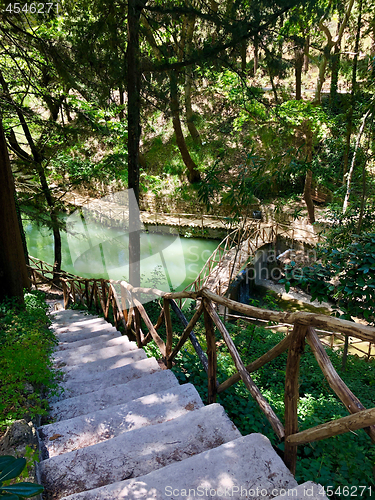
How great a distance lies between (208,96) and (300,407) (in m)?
18.5

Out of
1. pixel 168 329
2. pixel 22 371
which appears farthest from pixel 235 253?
pixel 22 371

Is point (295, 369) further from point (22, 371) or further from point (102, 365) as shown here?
point (102, 365)

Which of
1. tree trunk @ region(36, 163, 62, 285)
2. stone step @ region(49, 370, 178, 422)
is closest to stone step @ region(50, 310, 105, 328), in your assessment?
tree trunk @ region(36, 163, 62, 285)

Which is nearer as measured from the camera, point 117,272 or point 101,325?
point 101,325

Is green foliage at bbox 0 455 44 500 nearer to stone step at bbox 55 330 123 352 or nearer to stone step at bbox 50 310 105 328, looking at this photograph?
stone step at bbox 55 330 123 352

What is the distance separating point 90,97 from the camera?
7078mm

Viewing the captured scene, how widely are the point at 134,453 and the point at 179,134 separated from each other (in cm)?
1172

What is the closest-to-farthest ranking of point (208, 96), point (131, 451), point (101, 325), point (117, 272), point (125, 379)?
point (131, 451)
point (125, 379)
point (101, 325)
point (117, 272)
point (208, 96)

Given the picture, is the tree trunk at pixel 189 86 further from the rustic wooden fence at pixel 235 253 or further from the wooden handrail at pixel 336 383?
the wooden handrail at pixel 336 383

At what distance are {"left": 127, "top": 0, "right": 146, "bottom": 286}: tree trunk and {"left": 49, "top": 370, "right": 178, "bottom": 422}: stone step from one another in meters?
3.19

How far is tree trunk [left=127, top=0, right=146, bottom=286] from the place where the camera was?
4.68 m

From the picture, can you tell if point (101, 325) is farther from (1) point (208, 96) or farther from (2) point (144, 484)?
(1) point (208, 96)

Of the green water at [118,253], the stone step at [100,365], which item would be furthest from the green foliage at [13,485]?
the green water at [118,253]

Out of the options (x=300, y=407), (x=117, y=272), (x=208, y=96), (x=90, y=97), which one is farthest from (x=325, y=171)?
(x=300, y=407)
